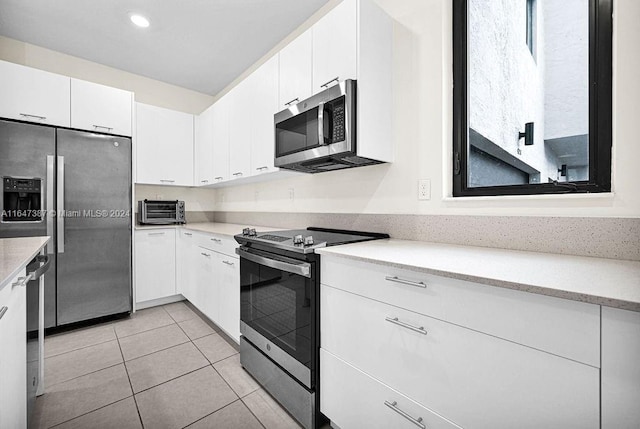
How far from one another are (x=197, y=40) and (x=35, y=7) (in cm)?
123

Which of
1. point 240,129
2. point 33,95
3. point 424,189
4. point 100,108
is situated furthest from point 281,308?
point 33,95

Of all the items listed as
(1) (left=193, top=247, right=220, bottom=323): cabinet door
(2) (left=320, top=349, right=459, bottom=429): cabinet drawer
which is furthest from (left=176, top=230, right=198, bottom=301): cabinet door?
(2) (left=320, top=349, right=459, bottom=429): cabinet drawer

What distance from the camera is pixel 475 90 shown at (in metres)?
1.61

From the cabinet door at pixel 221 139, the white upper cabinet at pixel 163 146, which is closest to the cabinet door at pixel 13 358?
the cabinet door at pixel 221 139

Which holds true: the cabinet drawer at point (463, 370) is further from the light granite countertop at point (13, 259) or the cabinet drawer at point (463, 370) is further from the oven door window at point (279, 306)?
the light granite countertop at point (13, 259)

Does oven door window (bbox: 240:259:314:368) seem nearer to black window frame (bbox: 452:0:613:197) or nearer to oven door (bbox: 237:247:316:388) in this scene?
oven door (bbox: 237:247:316:388)

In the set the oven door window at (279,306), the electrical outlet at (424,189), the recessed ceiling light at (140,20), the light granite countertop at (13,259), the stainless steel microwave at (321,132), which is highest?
the recessed ceiling light at (140,20)

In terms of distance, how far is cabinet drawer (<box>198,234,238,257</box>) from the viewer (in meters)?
2.18

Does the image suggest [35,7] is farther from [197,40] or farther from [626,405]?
[626,405]

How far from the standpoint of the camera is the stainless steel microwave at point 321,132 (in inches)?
63.2

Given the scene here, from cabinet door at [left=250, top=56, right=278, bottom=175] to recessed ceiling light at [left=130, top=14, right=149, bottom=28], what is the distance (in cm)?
107

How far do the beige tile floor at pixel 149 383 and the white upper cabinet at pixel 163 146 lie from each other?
167 centimetres

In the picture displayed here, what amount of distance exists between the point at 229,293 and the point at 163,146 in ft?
6.94

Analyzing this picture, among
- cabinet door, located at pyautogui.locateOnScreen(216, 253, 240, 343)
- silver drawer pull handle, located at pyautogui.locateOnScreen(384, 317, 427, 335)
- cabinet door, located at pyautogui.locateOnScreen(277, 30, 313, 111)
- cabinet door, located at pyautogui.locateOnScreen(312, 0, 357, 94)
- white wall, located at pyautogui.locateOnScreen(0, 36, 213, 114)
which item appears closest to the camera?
silver drawer pull handle, located at pyautogui.locateOnScreen(384, 317, 427, 335)
